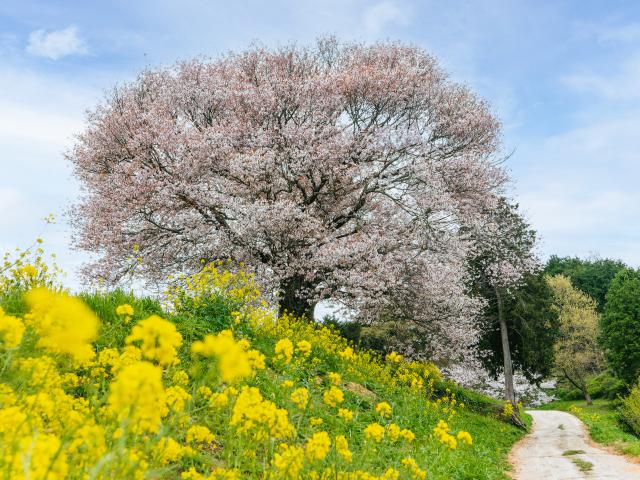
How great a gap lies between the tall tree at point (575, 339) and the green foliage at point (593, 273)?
2155 centimetres

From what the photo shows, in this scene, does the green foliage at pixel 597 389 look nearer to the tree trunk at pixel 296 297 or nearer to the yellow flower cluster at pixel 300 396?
the tree trunk at pixel 296 297

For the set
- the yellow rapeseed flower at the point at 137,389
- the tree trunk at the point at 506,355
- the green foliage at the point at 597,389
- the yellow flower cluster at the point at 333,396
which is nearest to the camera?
the yellow rapeseed flower at the point at 137,389

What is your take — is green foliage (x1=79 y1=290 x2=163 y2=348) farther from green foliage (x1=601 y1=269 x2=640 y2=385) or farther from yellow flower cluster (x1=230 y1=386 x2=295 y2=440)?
green foliage (x1=601 y1=269 x2=640 y2=385)

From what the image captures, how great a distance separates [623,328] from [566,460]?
99.1 ft

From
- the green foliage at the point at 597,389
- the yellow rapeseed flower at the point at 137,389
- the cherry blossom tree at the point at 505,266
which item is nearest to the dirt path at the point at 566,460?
the cherry blossom tree at the point at 505,266

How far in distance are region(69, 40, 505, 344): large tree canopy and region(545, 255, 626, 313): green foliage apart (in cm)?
6279

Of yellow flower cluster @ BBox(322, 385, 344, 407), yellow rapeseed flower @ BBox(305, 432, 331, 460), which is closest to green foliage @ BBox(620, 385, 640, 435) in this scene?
yellow flower cluster @ BBox(322, 385, 344, 407)

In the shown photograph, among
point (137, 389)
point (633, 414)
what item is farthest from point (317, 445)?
point (633, 414)

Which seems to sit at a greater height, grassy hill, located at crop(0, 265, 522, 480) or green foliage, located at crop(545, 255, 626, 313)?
green foliage, located at crop(545, 255, 626, 313)

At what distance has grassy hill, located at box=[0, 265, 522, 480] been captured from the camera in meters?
2.04

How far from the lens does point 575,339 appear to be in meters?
51.2

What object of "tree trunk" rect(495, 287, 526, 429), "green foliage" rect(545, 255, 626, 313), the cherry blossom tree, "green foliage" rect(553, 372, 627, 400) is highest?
"green foliage" rect(545, 255, 626, 313)

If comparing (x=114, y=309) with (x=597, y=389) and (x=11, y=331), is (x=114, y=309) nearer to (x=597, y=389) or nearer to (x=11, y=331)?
(x=11, y=331)

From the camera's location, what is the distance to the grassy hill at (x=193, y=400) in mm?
2041
